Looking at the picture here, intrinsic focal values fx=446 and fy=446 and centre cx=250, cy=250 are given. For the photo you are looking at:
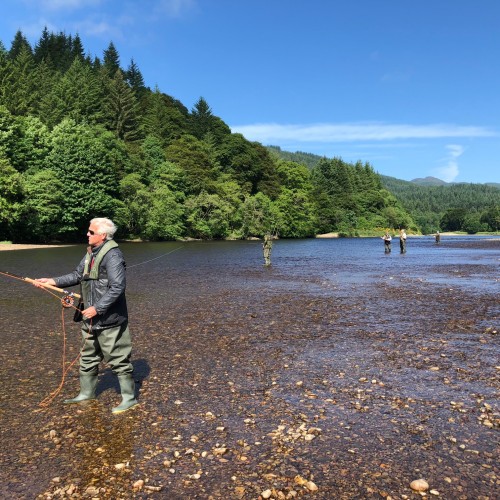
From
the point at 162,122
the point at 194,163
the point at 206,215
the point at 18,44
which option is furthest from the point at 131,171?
the point at 18,44

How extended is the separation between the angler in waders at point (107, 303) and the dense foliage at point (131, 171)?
183ft

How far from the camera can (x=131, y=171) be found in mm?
92812

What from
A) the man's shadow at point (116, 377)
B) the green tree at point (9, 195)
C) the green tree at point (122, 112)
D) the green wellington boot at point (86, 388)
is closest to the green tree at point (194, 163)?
the green tree at point (122, 112)

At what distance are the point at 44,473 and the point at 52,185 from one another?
64.7m

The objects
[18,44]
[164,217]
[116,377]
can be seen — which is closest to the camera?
[116,377]

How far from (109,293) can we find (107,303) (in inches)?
6.4

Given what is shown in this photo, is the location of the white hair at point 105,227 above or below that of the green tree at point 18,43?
below

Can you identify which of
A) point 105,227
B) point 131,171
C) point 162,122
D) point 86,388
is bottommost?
point 86,388

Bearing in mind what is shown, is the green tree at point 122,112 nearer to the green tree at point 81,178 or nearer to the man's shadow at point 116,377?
the green tree at point 81,178

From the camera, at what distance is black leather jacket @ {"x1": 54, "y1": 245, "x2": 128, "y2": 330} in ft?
22.7

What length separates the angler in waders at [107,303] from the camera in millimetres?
7008

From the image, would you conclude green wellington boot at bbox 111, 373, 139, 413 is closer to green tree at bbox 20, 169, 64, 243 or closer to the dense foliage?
the dense foliage

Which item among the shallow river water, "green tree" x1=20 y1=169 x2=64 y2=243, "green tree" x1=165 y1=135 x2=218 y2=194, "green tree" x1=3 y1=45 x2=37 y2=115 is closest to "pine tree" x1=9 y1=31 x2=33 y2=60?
"green tree" x1=3 y1=45 x2=37 y2=115

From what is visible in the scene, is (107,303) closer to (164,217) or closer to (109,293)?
(109,293)
